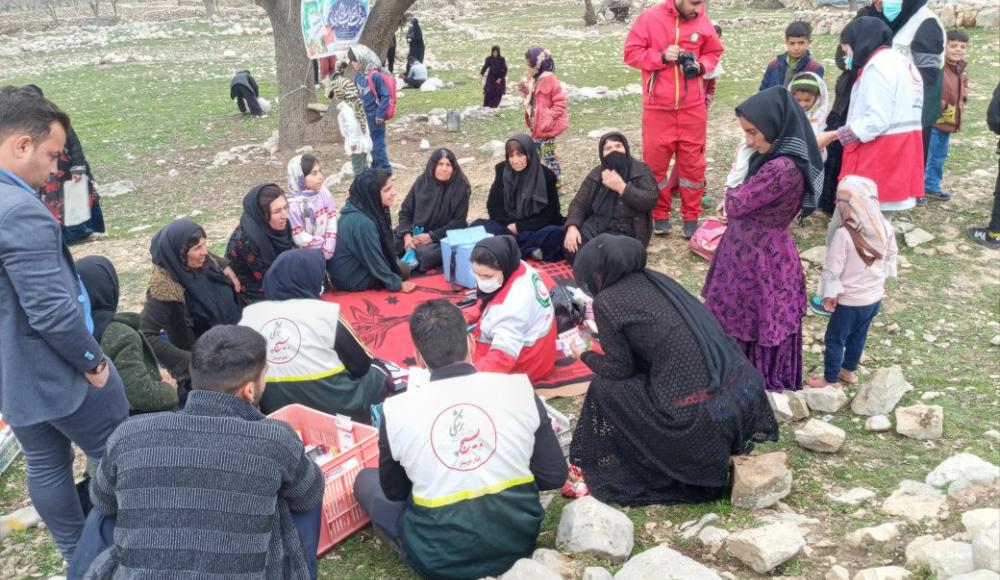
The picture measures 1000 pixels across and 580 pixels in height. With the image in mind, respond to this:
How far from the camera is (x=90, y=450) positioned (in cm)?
284

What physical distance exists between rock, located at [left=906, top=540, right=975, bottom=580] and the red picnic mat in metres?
2.19

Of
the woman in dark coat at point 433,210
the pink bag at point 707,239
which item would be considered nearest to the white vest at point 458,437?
the pink bag at point 707,239

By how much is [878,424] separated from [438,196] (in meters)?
3.85

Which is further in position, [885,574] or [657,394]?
[657,394]

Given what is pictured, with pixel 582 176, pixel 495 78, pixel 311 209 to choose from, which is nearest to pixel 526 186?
pixel 582 176

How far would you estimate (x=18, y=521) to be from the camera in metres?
3.42

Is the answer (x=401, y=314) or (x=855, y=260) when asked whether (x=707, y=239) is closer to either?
(x=855, y=260)

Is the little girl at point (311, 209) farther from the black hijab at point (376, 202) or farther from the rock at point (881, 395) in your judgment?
the rock at point (881, 395)

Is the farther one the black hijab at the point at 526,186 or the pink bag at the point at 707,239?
the black hijab at the point at 526,186

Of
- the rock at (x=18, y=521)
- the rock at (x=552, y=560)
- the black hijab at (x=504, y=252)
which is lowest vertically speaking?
the rock at (x=18, y=521)

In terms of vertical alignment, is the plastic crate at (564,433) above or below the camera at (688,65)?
below

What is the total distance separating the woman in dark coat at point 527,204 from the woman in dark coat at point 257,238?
1.80 meters

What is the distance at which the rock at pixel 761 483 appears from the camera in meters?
3.00

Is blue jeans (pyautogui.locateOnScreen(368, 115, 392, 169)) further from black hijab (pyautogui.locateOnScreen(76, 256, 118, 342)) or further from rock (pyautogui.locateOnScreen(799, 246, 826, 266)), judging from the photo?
black hijab (pyautogui.locateOnScreen(76, 256, 118, 342))
